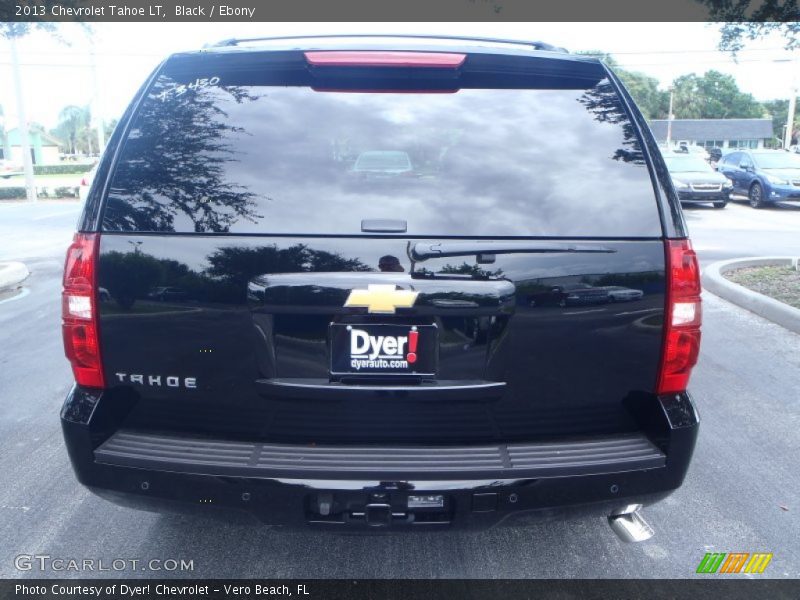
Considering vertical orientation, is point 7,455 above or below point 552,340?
below

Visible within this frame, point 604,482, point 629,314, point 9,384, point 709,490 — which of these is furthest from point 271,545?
point 9,384

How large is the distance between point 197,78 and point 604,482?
2.04 metres

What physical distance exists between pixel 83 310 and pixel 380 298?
3.40 feet

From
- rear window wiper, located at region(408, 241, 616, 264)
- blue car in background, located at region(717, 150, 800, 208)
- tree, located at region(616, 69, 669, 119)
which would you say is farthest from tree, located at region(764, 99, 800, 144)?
rear window wiper, located at region(408, 241, 616, 264)

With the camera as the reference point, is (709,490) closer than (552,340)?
No

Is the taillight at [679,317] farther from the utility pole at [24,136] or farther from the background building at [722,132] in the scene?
the background building at [722,132]

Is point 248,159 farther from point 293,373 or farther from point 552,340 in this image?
point 552,340

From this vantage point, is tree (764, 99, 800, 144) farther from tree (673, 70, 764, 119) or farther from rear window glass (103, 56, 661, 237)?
rear window glass (103, 56, 661, 237)

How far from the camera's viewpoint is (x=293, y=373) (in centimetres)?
232

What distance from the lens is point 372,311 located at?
225 centimetres

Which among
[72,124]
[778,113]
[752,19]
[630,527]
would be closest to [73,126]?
[72,124]

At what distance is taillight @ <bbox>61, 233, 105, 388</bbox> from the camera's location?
234cm

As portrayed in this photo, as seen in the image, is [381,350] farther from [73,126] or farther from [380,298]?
[73,126]

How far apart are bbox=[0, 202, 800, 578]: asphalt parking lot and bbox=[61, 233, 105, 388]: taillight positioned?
0.75 metres
